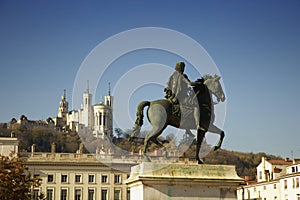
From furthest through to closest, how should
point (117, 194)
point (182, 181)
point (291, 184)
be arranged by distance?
point (117, 194) → point (291, 184) → point (182, 181)

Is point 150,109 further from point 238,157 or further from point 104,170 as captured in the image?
point 238,157

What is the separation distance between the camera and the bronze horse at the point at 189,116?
1705 centimetres

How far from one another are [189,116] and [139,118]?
1658 millimetres

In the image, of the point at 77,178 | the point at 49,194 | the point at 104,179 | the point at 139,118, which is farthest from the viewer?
the point at 104,179

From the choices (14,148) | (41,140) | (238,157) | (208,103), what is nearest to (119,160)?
(14,148)

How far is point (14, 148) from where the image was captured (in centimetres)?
8325

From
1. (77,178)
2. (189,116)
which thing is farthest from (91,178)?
(189,116)

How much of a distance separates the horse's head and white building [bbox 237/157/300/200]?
52558mm

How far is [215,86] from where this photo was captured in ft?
58.0

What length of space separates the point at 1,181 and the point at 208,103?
1250 inches

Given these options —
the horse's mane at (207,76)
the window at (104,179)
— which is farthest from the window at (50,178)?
the horse's mane at (207,76)

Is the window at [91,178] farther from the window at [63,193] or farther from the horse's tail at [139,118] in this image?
the horse's tail at [139,118]

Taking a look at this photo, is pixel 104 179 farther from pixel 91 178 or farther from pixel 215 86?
pixel 215 86

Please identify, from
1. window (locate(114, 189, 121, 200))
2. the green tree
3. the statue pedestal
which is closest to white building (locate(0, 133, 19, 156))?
window (locate(114, 189, 121, 200))
